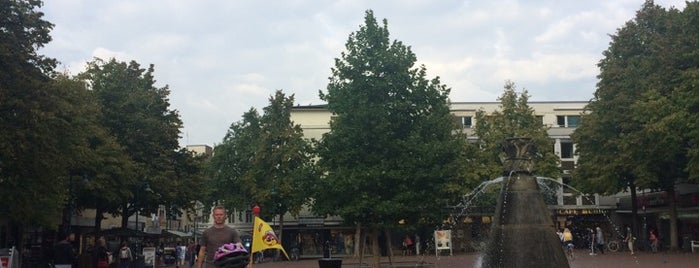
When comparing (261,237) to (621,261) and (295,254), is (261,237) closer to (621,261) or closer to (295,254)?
(621,261)

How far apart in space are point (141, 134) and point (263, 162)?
14755 millimetres

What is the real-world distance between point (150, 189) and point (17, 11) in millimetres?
18987

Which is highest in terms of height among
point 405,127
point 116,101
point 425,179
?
point 116,101

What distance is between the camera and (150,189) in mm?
42750

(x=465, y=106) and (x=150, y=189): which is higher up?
(x=465, y=106)

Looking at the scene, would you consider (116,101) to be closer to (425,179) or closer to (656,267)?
(425,179)

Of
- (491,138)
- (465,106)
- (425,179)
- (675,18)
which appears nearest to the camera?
(425,179)

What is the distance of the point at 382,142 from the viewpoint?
29.3 meters

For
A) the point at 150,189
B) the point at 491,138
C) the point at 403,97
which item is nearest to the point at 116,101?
the point at 150,189

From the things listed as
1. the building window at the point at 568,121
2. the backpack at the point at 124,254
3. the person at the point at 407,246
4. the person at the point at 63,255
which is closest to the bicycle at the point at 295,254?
the person at the point at 407,246

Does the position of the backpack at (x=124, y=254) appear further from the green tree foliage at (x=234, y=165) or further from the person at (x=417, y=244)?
the person at (x=417, y=244)

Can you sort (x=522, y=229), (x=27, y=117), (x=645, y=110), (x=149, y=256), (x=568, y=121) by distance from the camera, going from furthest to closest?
(x=568, y=121) < (x=645, y=110) < (x=149, y=256) < (x=27, y=117) < (x=522, y=229)

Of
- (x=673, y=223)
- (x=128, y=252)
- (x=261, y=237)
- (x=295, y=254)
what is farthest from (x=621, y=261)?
(x=295, y=254)

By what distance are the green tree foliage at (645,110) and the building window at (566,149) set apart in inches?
716
